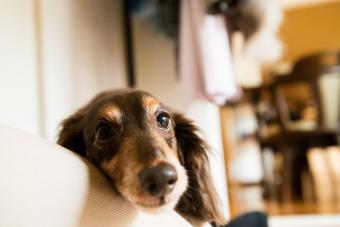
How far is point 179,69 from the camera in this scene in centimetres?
187

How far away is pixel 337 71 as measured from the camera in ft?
9.87

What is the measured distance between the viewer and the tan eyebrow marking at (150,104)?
90cm

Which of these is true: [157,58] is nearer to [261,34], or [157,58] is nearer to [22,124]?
[261,34]

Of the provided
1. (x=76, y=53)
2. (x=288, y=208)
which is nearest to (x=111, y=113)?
(x=76, y=53)

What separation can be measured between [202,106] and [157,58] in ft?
2.37

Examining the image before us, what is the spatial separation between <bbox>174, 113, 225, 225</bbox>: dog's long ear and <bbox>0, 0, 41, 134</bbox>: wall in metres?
0.46

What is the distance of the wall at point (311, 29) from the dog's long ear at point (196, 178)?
5.41 metres

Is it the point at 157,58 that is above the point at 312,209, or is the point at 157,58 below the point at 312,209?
above

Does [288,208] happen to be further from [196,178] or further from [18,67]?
[18,67]

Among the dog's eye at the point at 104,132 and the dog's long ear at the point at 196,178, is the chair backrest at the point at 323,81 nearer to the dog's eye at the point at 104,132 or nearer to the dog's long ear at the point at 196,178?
the dog's long ear at the point at 196,178

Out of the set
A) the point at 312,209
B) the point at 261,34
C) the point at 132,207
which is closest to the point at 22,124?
the point at 132,207

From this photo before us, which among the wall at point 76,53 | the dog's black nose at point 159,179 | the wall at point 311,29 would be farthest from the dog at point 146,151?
the wall at point 311,29

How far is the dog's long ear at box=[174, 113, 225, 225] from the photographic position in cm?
96

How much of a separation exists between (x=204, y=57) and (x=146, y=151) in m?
0.79
